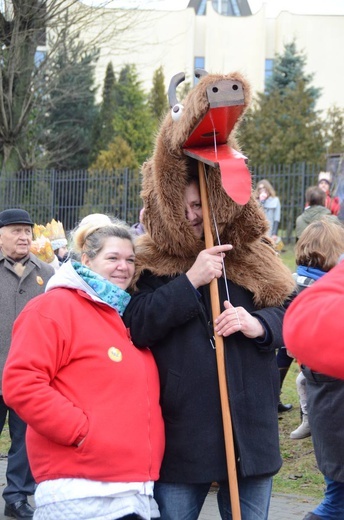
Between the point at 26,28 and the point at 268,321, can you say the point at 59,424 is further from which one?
the point at 26,28

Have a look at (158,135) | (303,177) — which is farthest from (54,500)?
(303,177)

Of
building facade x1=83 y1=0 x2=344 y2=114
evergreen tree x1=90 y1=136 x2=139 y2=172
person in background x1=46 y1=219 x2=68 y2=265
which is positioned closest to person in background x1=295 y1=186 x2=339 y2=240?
person in background x1=46 y1=219 x2=68 y2=265

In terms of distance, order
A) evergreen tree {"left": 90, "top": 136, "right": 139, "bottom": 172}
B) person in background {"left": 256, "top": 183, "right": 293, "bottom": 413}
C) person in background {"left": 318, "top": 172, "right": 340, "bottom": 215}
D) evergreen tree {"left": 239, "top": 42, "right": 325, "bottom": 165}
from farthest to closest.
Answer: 1. evergreen tree {"left": 239, "top": 42, "right": 325, "bottom": 165}
2. evergreen tree {"left": 90, "top": 136, "right": 139, "bottom": 172}
3. person in background {"left": 318, "top": 172, "right": 340, "bottom": 215}
4. person in background {"left": 256, "top": 183, "right": 293, "bottom": 413}

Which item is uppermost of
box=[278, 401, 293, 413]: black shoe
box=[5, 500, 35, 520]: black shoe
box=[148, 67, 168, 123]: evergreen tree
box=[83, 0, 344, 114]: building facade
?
box=[83, 0, 344, 114]: building facade

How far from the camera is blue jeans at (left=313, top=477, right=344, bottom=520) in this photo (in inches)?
157

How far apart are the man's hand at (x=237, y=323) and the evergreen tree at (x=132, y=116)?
24.5 m

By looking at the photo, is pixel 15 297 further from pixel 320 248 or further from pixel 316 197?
pixel 316 197

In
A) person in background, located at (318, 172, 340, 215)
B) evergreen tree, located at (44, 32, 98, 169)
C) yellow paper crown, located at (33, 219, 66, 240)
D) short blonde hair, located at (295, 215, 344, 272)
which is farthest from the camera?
evergreen tree, located at (44, 32, 98, 169)

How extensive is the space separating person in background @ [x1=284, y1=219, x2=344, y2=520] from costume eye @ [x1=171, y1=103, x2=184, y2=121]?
1.04 meters

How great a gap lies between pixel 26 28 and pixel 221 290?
1746 cm

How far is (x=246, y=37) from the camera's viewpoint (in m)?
39.0

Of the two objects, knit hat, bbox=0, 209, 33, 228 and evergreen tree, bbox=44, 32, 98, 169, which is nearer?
knit hat, bbox=0, 209, 33, 228

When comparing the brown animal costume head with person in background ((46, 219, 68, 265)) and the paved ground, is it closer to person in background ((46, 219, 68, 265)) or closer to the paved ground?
the paved ground

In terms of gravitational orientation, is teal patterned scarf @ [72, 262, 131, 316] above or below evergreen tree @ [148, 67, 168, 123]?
below
